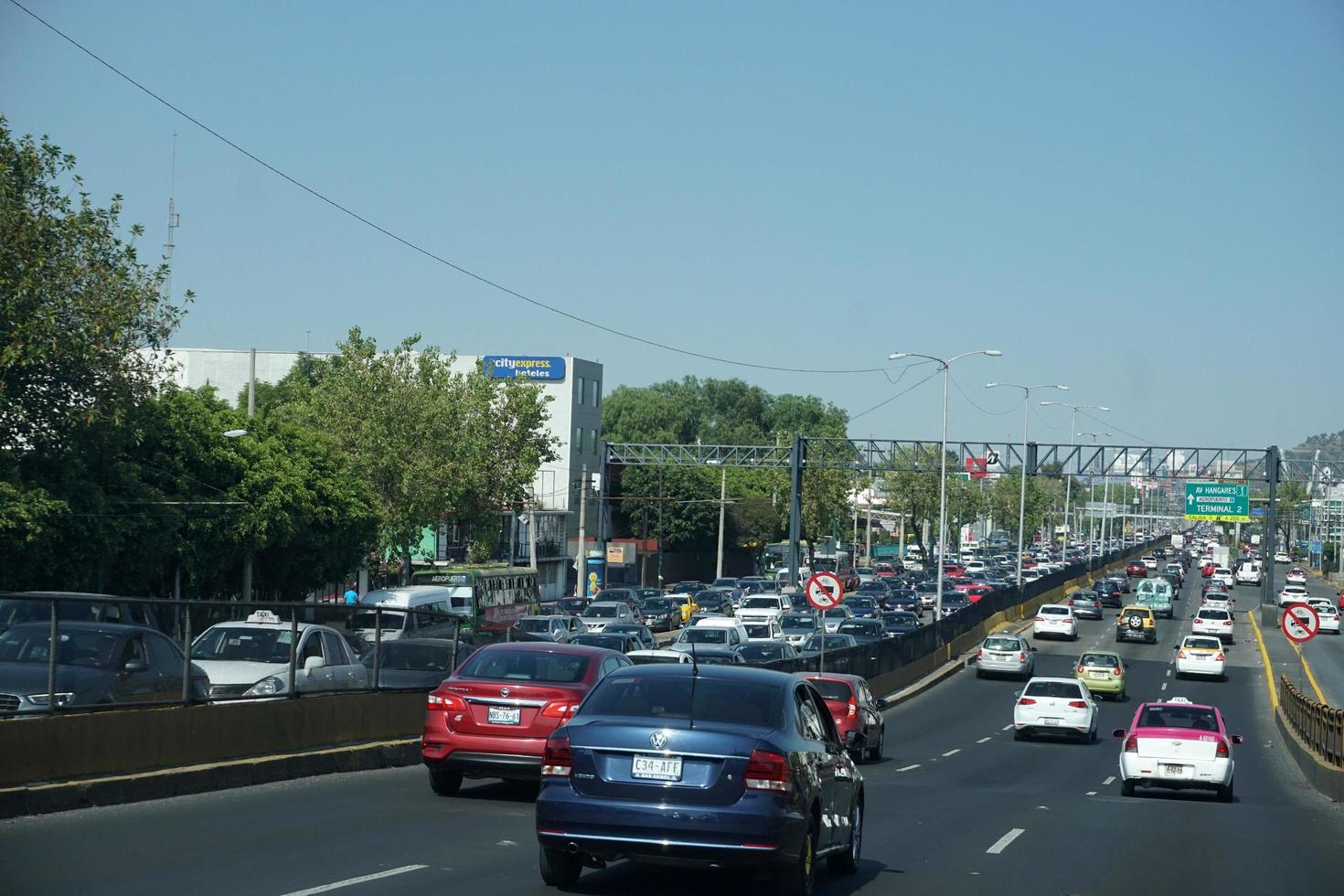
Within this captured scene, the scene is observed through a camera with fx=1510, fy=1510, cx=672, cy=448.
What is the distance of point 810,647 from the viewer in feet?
149

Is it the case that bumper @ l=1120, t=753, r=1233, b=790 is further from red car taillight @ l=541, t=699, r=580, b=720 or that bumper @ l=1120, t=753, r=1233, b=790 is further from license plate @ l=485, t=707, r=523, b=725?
license plate @ l=485, t=707, r=523, b=725

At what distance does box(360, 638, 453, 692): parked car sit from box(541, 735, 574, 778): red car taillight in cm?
978

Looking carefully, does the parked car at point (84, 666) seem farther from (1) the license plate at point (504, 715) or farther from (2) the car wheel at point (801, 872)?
(2) the car wheel at point (801, 872)

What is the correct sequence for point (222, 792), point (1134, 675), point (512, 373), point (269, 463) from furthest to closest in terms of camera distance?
1. point (512, 373)
2. point (1134, 675)
3. point (269, 463)
4. point (222, 792)

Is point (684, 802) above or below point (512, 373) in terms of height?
below

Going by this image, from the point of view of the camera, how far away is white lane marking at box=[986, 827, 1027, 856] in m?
14.0

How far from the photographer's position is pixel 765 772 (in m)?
Result: 9.22

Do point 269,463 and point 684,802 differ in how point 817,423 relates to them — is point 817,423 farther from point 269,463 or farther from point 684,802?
point 684,802

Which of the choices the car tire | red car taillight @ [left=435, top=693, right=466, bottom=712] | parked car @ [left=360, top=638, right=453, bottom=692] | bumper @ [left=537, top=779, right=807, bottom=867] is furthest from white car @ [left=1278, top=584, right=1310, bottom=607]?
bumper @ [left=537, top=779, right=807, bottom=867]

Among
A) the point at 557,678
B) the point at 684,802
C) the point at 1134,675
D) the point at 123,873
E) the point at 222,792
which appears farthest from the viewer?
the point at 1134,675

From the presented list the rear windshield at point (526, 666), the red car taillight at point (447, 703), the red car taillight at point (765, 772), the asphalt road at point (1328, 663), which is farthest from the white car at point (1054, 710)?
the red car taillight at point (765, 772)

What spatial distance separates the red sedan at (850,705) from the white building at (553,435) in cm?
5892

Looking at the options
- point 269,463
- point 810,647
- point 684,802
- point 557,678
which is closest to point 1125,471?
point 810,647

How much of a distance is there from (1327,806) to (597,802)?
1667cm
